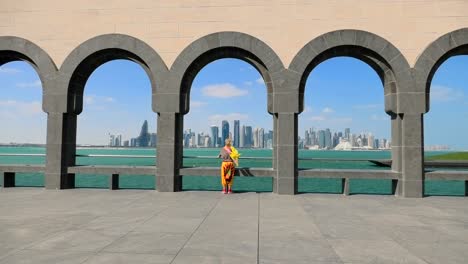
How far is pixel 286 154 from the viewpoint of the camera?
39.1ft

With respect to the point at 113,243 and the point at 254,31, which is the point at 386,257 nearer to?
the point at 113,243

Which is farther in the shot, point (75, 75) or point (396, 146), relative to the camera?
point (75, 75)

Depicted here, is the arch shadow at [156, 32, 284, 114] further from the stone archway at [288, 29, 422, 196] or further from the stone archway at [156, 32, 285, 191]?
the stone archway at [288, 29, 422, 196]

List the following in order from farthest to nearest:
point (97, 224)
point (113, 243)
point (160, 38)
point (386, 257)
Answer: point (160, 38) → point (97, 224) → point (113, 243) → point (386, 257)

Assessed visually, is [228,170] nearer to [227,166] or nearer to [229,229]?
[227,166]

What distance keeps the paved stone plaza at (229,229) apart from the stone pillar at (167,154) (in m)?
1.48

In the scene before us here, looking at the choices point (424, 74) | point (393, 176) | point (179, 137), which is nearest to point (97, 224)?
point (179, 137)

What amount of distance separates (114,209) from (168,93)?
495cm

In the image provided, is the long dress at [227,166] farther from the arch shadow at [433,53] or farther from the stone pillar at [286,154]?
the arch shadow at [433,53]

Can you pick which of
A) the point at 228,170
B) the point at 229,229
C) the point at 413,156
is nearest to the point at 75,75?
the point at 228,170

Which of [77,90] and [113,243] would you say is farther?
[77,90]

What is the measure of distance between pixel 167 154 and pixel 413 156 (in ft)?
29.1

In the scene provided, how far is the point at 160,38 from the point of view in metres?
12.5

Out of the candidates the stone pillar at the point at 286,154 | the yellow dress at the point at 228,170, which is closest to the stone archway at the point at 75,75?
the yellow dress at the point at 228,170
